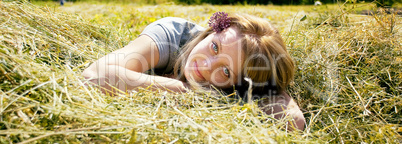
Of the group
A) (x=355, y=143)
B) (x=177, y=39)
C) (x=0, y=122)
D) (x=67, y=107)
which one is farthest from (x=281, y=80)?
(x=0, y=122)

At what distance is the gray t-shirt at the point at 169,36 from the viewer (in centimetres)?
182

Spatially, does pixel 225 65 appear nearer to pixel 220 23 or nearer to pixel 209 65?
pixel 209 65

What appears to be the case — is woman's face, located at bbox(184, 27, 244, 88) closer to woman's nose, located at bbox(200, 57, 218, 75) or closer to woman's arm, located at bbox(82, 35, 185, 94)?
woman's nose, located at bbox(200, 57, 218, 75)

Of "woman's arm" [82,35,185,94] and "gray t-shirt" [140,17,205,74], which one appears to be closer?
"woman's arm" [82,35,185,94]

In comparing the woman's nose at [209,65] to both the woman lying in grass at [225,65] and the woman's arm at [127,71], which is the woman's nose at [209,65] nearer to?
the woman lying in grass at [225,65]

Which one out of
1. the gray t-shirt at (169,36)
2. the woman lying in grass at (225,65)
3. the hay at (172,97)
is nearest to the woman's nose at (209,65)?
the woman lying in grass at (225,65)

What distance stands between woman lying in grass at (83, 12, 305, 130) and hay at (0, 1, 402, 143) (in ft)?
0.32

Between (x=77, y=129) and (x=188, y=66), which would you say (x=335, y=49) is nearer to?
(x=188, y=66)

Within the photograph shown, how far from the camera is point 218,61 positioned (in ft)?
4.99

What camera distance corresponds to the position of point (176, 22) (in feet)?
6.65

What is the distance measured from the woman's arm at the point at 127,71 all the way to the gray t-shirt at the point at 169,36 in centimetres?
12

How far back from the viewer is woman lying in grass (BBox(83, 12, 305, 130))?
58.0 inches

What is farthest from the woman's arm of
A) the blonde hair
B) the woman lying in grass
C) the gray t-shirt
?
the blonde hair

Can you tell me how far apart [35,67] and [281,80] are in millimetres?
1186
